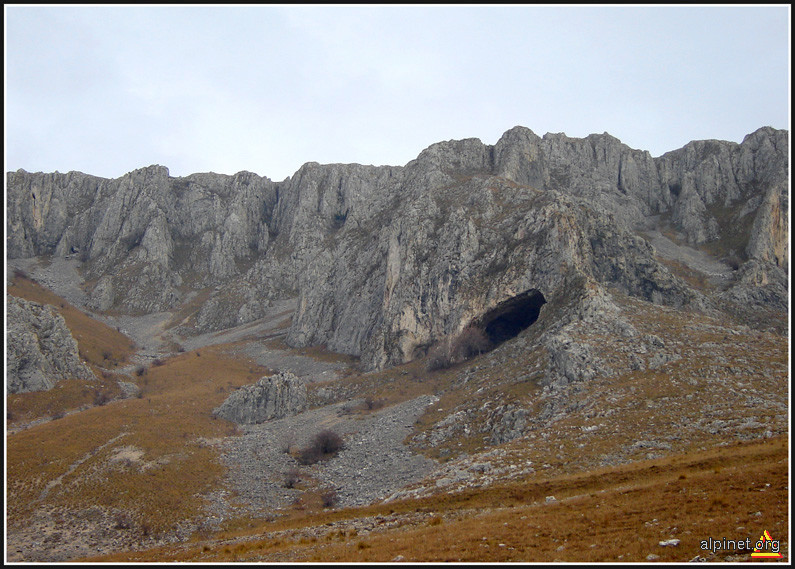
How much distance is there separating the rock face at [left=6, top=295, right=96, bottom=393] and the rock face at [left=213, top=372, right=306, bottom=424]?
32.9 meters

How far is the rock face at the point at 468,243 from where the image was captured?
8875 cm

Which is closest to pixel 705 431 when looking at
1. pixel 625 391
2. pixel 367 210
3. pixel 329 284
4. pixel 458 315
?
pixel 625 391

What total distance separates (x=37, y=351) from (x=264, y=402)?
43193mm

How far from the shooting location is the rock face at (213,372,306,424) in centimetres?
7825

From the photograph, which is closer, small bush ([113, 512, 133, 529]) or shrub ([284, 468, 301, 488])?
small bush ([113, 512, 133, 529])

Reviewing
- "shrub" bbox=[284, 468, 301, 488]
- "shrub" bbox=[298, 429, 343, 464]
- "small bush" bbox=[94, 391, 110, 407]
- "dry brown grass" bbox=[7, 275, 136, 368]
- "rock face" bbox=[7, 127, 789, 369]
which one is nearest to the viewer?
"shrub" bbox=[284, 468, 301, 488]

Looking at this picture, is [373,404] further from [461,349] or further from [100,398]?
[100,398]

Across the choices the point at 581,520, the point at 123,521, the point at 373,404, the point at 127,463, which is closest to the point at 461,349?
the point at 373,404

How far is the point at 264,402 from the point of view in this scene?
262 feet

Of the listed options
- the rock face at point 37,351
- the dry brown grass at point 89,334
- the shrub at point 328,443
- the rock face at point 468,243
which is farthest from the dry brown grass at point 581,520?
the dry brown grass at point 89,334

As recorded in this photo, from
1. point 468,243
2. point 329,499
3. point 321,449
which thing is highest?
point 468,243

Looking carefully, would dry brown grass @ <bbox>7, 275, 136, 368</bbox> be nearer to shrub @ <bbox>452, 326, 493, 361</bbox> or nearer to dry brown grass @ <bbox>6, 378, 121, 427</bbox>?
dry brown grass @ <bbox>6, 378, 121, 427</bbox>

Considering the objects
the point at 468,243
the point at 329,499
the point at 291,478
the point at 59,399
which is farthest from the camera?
the point at 468,243

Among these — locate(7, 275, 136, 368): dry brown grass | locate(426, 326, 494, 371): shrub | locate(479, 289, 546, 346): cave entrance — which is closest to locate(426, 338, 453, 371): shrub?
locate(426, 326, 494, 371): shrub
